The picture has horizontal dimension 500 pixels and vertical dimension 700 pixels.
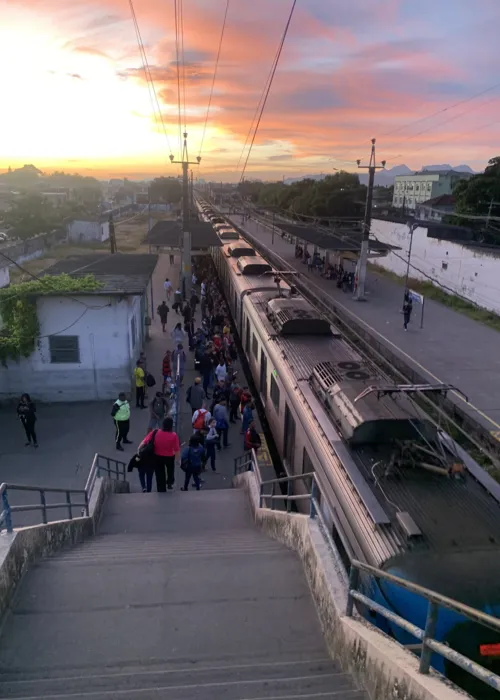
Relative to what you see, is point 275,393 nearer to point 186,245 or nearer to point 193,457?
point 193,457

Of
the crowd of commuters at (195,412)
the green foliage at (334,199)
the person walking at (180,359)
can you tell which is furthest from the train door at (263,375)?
the green foliage at (334,199)

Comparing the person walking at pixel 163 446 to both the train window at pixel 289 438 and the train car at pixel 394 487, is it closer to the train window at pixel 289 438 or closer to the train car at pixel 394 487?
the train car at pixel 394 487

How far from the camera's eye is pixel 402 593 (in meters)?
5.34

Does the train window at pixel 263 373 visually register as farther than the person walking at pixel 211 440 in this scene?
Yes

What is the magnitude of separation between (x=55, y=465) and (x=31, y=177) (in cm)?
19578

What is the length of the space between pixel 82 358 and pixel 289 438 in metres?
6.75

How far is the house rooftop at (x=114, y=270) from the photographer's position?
14.2 m

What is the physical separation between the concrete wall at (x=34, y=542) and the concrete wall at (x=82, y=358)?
6552mm

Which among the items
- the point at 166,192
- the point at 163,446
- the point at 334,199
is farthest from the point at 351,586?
the point at 166,192

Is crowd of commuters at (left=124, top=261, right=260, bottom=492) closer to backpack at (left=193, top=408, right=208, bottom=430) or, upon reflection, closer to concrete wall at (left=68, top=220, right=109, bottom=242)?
backpack at (left=193, top=408, right=208, bottom=430)

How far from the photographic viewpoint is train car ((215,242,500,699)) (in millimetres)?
5297

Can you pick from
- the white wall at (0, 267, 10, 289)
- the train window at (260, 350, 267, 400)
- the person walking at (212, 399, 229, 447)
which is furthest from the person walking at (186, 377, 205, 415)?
the white wall at (0, 267, 10, 289)

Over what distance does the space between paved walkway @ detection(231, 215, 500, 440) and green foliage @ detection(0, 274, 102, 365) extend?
11556 millimetres

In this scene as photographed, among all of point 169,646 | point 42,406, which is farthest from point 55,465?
point 169,646
